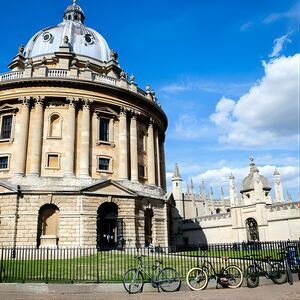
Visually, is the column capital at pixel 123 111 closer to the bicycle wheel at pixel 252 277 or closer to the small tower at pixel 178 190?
the bicycle wheel at pixel 252 277

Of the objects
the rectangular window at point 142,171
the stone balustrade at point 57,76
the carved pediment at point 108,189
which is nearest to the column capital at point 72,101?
the stone balustrade at point 57,76

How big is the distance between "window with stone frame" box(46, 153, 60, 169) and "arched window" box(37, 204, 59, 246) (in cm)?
394

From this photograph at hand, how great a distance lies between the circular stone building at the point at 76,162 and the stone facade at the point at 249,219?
1046 centimetres

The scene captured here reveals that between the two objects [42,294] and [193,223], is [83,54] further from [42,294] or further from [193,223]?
[42,294]

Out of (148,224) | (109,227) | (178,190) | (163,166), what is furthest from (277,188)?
(109,227)

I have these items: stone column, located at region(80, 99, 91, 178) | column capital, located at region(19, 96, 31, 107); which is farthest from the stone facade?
column capital, located at region(19, 96, 31, 107)

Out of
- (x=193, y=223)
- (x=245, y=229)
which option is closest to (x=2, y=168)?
(x=245, y=229)

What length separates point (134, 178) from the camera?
116ft

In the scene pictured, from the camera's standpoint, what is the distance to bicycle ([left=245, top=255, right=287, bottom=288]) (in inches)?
573

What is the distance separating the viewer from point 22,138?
107 feet

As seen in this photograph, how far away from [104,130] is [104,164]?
3.81 meters

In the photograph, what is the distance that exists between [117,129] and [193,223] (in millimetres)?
27310

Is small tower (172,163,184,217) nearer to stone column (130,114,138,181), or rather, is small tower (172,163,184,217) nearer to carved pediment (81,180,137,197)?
stone column (130,114,138,181)

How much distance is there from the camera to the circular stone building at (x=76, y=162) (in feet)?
97.9
